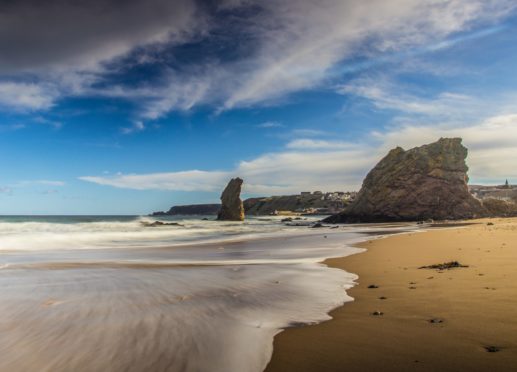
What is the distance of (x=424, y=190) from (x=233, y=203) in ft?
105

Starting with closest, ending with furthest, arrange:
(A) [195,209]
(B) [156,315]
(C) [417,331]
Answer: (C) [417,331] → (B) [156,315] → (A) [195,209]

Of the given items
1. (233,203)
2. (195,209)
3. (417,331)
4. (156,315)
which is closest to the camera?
(417,331)

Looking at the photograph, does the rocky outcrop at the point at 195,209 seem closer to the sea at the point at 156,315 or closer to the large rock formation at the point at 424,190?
the large rock formation at the point at 424,190

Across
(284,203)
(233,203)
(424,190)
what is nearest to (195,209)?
(284,203)

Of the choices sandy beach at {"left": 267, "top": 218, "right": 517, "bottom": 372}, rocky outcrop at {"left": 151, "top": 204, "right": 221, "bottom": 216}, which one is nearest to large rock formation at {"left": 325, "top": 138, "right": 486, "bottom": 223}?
sandy beach at {"left": 267, "top": 218, "right": 517, "bottom": 372}

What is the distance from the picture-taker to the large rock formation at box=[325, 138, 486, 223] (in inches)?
1769

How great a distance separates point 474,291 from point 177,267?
639 centimetres

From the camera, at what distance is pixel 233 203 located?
6575cm

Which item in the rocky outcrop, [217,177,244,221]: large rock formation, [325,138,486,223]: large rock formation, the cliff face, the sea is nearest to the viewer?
the sea

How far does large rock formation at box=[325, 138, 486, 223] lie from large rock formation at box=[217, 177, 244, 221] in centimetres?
2146

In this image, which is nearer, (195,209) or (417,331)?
(417,331)

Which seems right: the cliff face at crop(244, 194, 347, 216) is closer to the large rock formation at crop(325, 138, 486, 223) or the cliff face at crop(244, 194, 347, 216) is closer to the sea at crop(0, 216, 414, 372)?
the large rock formation at crop(325, 138, 486, 223)

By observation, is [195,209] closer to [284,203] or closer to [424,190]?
[284,203]

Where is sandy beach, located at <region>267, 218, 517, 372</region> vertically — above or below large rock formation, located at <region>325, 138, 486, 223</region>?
below
